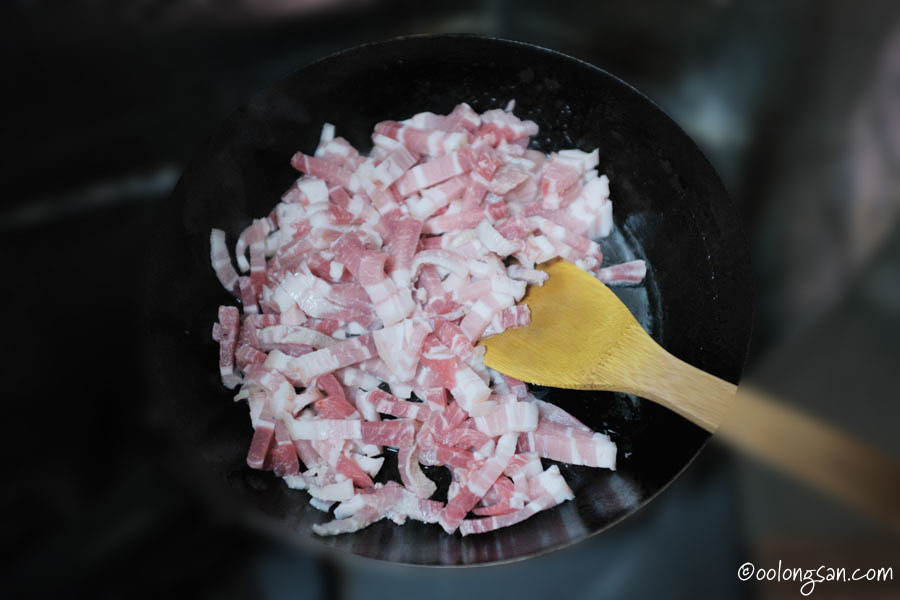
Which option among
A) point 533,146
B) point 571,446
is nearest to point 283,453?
point 571,446

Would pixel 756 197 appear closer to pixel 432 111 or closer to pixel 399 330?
pixel 432 111

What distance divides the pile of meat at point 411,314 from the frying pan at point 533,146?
0.03m

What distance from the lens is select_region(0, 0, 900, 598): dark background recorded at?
1020mm

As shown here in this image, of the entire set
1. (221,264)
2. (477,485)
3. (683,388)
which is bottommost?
(477,485)

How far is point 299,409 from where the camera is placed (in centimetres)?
97

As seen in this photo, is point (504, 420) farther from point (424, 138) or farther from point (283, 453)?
point (424, 138)

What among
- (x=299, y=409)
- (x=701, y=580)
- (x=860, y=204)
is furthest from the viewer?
(x=860, y=204)

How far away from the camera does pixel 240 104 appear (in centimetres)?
130

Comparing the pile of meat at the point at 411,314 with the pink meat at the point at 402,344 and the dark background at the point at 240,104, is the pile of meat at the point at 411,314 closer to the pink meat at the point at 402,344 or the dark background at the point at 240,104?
the pink meat at the point at 402,344

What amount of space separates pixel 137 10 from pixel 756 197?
1.37 meters

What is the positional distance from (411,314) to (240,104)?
58 cm

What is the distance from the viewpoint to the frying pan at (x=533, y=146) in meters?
0.93

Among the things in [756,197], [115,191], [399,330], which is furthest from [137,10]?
[756,197]

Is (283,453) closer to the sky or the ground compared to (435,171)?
closer to the ground
